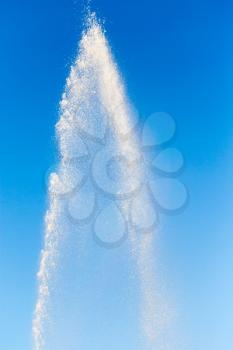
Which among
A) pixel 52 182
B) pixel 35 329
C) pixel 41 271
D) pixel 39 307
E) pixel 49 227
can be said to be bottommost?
pixel 35 329

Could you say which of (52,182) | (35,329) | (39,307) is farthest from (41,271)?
(52,182)

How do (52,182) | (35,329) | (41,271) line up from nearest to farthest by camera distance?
(35,329), (41,271), (52,182)

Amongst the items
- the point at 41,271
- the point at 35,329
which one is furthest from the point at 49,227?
the point at 35,329

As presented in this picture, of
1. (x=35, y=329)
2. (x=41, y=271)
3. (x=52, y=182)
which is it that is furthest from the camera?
(x=52, y=182)

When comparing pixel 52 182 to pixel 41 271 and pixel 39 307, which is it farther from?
pixel 39 307

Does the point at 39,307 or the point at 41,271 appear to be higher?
the point at 41,271

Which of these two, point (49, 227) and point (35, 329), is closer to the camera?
Answer: point (35, 329)

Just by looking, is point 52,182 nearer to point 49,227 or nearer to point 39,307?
point 49,227

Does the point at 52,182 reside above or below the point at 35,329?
above
